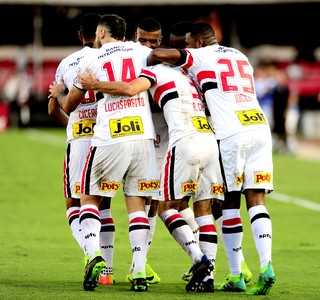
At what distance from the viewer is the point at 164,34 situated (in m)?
43.8

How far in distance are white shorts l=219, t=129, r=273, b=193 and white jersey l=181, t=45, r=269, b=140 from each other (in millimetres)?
77

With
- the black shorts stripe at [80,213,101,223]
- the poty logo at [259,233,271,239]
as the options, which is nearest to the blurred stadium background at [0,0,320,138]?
the poty logo at [259,233,271,239]

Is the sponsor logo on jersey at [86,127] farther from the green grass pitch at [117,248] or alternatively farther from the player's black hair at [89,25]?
the green grass pitch at [117,248]

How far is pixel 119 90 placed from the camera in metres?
9.19

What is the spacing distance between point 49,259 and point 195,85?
2.80 metres

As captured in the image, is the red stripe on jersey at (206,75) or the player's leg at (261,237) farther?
the red stripe on jersey at (206,75)

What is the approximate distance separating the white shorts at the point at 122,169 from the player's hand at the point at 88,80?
1.72 feet

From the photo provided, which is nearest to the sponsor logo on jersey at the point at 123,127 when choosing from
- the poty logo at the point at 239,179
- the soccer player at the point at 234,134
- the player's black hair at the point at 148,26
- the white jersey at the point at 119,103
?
the white jersey at the point at 119,103

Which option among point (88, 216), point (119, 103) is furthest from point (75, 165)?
point (119, 103)

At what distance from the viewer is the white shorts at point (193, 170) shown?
365 inches

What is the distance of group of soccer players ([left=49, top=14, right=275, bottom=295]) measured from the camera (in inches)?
365

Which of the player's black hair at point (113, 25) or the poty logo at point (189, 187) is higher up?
the player's black hair at point (113, 25)

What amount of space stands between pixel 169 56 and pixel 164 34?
34.8 metres

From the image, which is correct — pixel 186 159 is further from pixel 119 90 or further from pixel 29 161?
pixel 29 161
